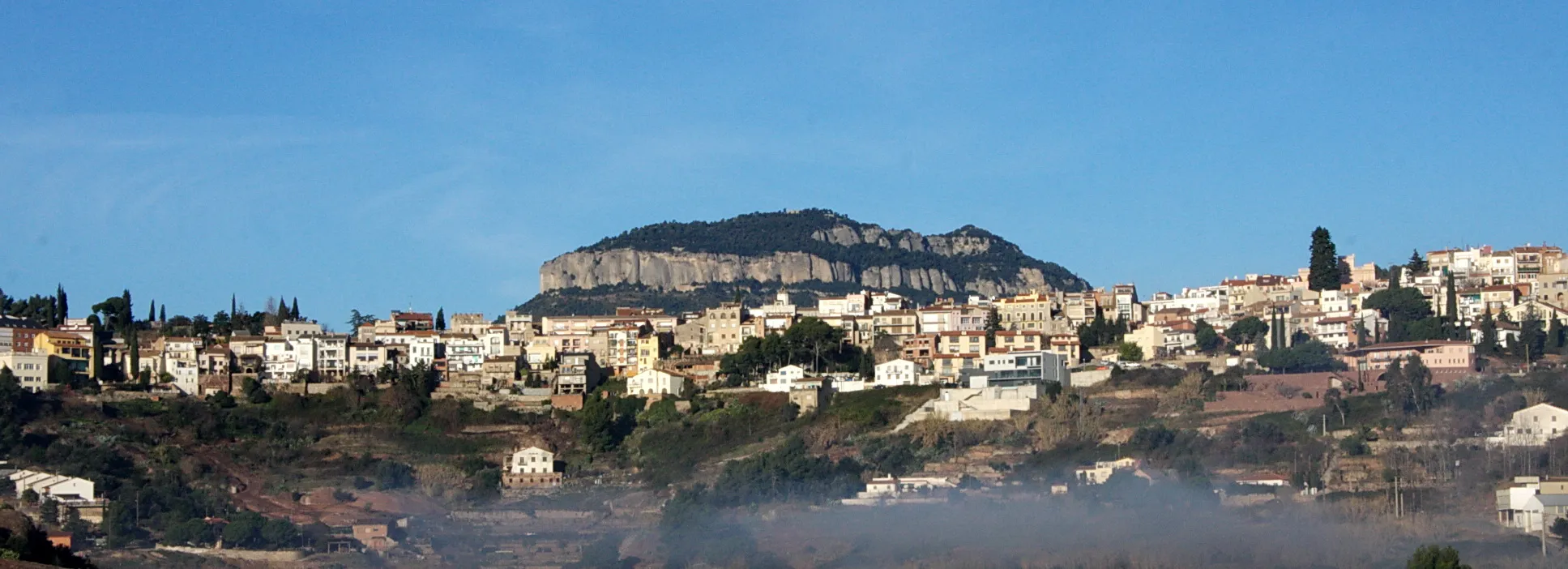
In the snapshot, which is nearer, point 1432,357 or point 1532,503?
point 1532,503

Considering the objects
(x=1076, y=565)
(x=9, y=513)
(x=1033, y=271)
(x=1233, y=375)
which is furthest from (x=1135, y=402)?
(x=1033, y=271)

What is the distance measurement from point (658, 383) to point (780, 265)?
58962 millimetres

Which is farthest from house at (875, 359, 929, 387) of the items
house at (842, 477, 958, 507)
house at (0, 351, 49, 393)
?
house at (0, 351, 49, 393)

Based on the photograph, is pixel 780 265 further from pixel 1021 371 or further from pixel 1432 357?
pixel 1432 357

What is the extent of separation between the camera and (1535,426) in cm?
6259

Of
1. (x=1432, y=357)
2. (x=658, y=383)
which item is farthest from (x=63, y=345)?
(x=1432, y=357)

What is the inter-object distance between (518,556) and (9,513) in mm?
12932

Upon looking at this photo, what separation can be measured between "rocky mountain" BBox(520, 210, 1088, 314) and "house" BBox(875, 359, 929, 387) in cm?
4648

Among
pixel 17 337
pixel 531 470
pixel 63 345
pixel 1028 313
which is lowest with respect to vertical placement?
pixel 531 470

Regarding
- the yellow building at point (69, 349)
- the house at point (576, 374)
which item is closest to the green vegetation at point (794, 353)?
the house at point (576, 374)

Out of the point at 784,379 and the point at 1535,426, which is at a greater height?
the point at 784,379

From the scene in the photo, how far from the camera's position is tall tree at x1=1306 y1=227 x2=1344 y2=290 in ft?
278

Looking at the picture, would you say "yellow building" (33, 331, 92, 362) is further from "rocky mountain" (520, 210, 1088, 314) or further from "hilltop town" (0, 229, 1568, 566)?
"rocky mountain" (520, 210, 1088, 314)

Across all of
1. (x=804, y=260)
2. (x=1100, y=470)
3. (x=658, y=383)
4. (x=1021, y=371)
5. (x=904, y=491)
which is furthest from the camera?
(x=804, y=260)
